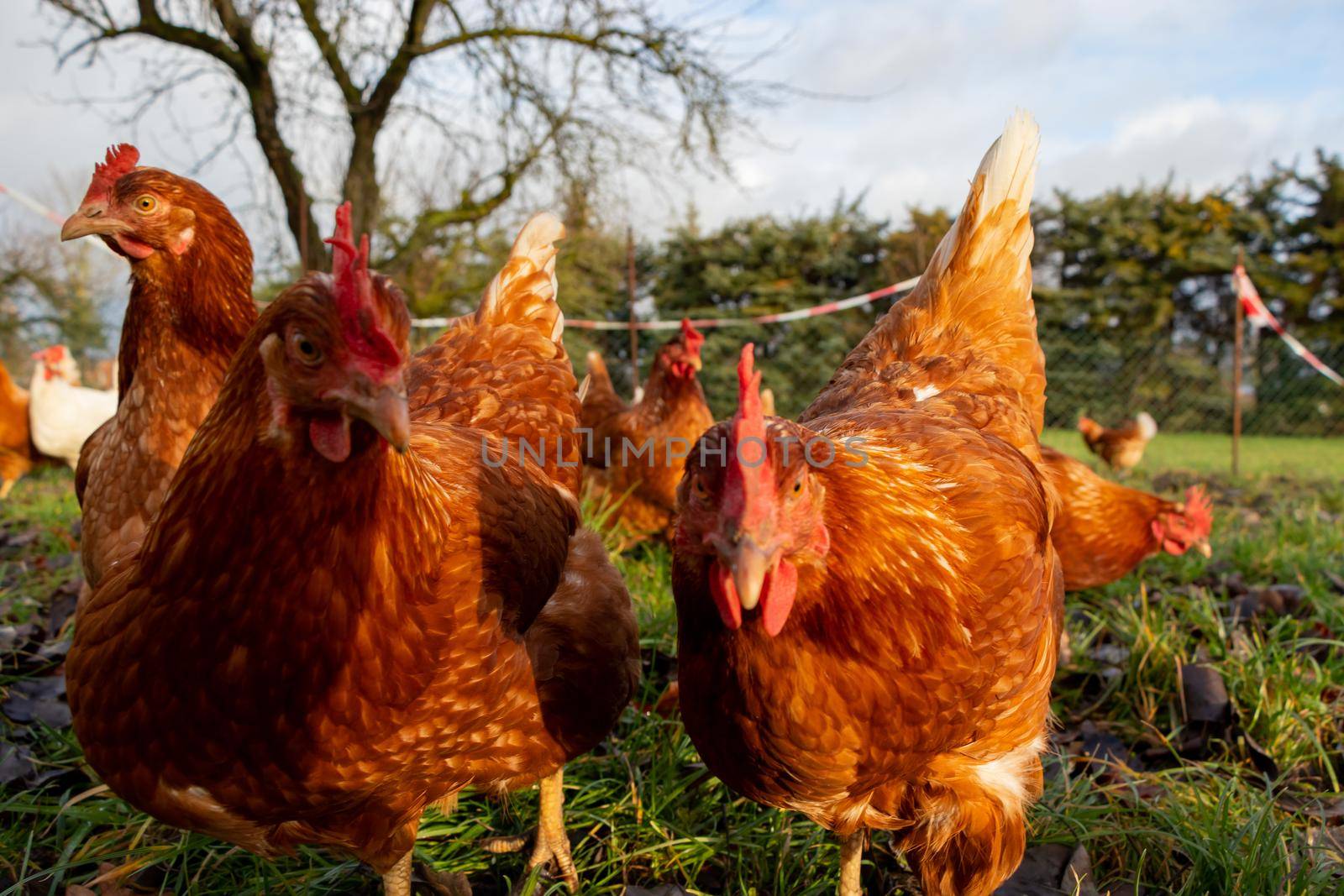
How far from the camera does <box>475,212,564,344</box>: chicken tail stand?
2320 mm

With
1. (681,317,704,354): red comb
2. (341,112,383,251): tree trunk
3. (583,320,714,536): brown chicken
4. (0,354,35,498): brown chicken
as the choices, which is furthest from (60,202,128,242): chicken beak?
(341,112,383,251): tree trunk

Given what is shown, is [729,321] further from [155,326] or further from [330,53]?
[155,326]

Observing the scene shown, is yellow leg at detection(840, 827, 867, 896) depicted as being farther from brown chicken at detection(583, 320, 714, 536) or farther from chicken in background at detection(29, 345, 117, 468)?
chicken in background at detection(29, 345, 117, 468)

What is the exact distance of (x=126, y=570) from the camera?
1.26m

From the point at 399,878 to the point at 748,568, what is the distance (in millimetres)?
1105

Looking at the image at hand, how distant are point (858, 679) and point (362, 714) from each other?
0.80 m

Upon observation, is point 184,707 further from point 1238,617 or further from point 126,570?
point 1238,617

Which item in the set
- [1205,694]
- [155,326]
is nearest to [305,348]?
[155,326]

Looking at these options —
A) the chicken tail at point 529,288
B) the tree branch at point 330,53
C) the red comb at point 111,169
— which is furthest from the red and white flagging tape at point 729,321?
the red comb at point 111,169

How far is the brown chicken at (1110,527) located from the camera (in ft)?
9.73

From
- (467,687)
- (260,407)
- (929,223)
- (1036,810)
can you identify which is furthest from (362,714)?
(929,223)

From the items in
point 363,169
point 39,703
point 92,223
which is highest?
point 363,169

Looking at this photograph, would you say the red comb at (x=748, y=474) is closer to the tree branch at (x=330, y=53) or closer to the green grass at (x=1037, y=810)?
the green grass at (x=1037, y=810)

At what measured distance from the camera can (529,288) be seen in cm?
238
